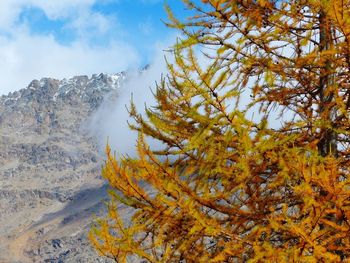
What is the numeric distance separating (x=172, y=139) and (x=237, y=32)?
1471 mm

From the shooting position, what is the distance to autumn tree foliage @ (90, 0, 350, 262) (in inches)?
188

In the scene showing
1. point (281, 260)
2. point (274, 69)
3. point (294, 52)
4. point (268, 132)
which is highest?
point (294, 52)

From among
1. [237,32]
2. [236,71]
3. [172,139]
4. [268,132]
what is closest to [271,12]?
[237,32]

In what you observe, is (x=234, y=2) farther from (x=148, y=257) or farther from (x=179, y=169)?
(x=148, y=257)

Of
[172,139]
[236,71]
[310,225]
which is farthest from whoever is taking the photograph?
[236,71]

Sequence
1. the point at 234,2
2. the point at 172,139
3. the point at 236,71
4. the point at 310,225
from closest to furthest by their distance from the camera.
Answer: the point at 310,225 < the point at 234,2 < the point at 172,139 < the point at 236,71

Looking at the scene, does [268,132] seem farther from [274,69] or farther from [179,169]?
[179,169]

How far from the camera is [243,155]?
5.09 m

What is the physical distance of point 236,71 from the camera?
6633mm

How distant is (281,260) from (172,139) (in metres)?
2.15

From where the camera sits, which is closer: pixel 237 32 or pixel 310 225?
pixel 310 225

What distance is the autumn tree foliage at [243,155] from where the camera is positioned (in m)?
4.77

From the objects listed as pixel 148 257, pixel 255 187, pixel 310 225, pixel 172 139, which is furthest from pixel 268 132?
pixel 148 257

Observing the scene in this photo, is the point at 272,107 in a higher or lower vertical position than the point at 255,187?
higher
